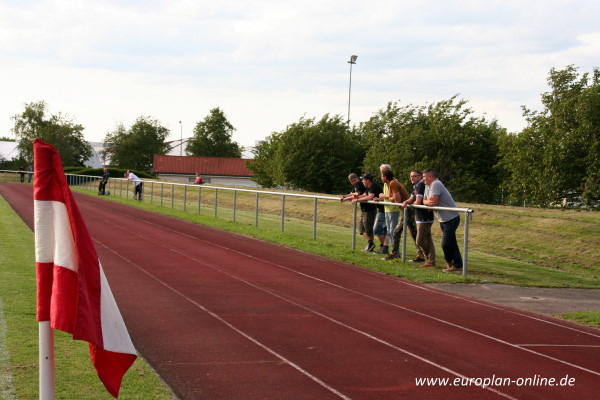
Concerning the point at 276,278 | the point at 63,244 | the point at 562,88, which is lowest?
the point at 276,278

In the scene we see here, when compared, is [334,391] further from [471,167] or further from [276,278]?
[471,167]

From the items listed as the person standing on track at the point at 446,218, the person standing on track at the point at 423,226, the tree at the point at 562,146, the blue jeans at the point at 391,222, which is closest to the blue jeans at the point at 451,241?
the person standing on track at the point at 446,218

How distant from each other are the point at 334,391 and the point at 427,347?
6.12 ft

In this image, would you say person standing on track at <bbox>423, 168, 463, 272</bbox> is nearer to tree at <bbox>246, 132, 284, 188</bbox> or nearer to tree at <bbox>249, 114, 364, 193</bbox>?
tree at <bbox>249, 114, 364, 193</bbox>

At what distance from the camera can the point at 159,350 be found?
22.5 feet

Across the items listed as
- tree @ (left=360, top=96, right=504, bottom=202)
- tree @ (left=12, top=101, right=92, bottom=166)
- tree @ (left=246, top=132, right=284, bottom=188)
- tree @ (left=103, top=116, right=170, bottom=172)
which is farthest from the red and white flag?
tree @ (left=103, top=116, right=170, bottom=172)

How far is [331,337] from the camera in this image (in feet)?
25.1

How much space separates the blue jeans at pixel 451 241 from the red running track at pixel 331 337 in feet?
4.37

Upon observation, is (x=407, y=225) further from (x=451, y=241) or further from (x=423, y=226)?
(x=451, y=241)

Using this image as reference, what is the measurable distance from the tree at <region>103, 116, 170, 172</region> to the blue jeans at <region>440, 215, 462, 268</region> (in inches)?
4464

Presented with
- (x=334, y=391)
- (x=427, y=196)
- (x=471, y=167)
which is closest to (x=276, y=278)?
(x=427, y=196)

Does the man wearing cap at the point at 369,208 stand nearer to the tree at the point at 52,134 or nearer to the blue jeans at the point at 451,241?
the blue jeans at the point at 451,241

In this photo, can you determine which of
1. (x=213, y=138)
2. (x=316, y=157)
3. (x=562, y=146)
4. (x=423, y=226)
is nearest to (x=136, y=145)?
(x=213, y=138)

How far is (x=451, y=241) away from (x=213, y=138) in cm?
12129
